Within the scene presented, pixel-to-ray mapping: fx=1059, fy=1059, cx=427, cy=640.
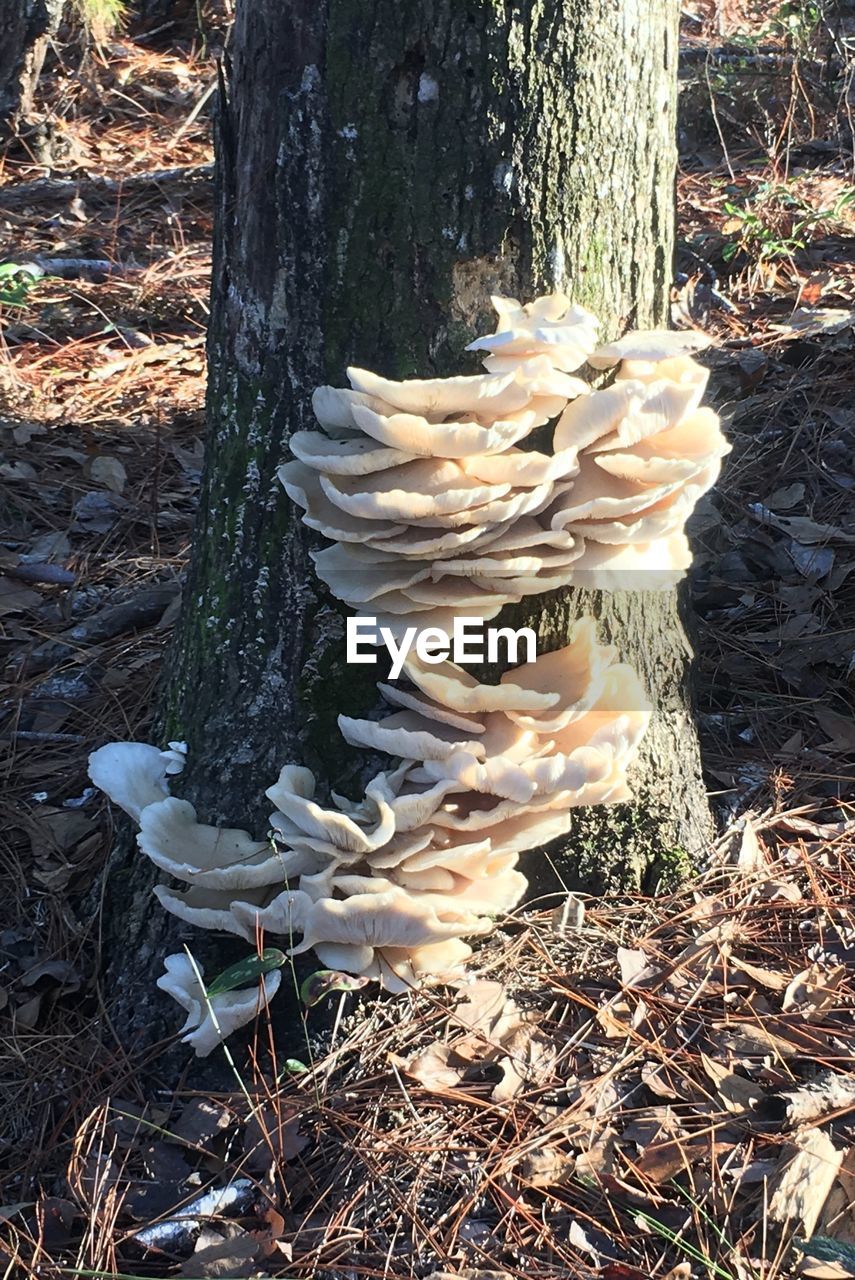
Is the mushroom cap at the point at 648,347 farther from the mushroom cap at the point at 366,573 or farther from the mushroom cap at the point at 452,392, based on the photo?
the mushroom cap at the point at 366,573

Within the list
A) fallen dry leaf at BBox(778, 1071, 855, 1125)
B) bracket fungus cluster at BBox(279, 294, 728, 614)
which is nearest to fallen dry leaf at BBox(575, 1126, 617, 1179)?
fallen dry leaf at BBox(778, 1071, 855, 1125)

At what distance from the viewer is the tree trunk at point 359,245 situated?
91.7 inches

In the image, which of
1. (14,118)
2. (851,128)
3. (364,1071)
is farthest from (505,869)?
(14,118)

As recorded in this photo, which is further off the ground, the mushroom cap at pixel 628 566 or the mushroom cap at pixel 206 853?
the mushroom cap at pixel 628 566

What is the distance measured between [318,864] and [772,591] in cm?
244

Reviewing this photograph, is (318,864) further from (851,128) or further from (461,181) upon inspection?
(851,128)

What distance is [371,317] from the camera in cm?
249

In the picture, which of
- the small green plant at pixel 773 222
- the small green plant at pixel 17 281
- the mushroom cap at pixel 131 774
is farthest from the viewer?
the small green plant at pixel 773 222

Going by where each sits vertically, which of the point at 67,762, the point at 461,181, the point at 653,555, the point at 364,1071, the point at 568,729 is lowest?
the point at 364,1071

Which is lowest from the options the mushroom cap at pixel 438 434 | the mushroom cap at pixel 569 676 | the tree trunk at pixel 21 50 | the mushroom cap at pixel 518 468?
the mushroom cap at pixel 569 676

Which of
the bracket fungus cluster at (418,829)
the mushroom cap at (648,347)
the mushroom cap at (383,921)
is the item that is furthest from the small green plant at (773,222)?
the mushroom cap at (383,921)

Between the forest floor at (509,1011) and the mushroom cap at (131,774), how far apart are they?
1.65 ft

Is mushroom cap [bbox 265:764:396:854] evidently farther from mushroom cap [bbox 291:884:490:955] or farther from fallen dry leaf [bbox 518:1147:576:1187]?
fallen dry leaf [bbox 518:1147:576:1187]

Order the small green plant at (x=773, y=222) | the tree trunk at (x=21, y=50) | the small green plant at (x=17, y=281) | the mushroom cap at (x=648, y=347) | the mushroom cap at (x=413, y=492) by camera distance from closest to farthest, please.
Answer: the mushroom cap at (x=413, y=492), the mushroom cap at (x=648, y=347), the small green plant at (x=17, y=281), the small green plant at (x=773, y=222), the tree trunk at (x=21, y=50)
